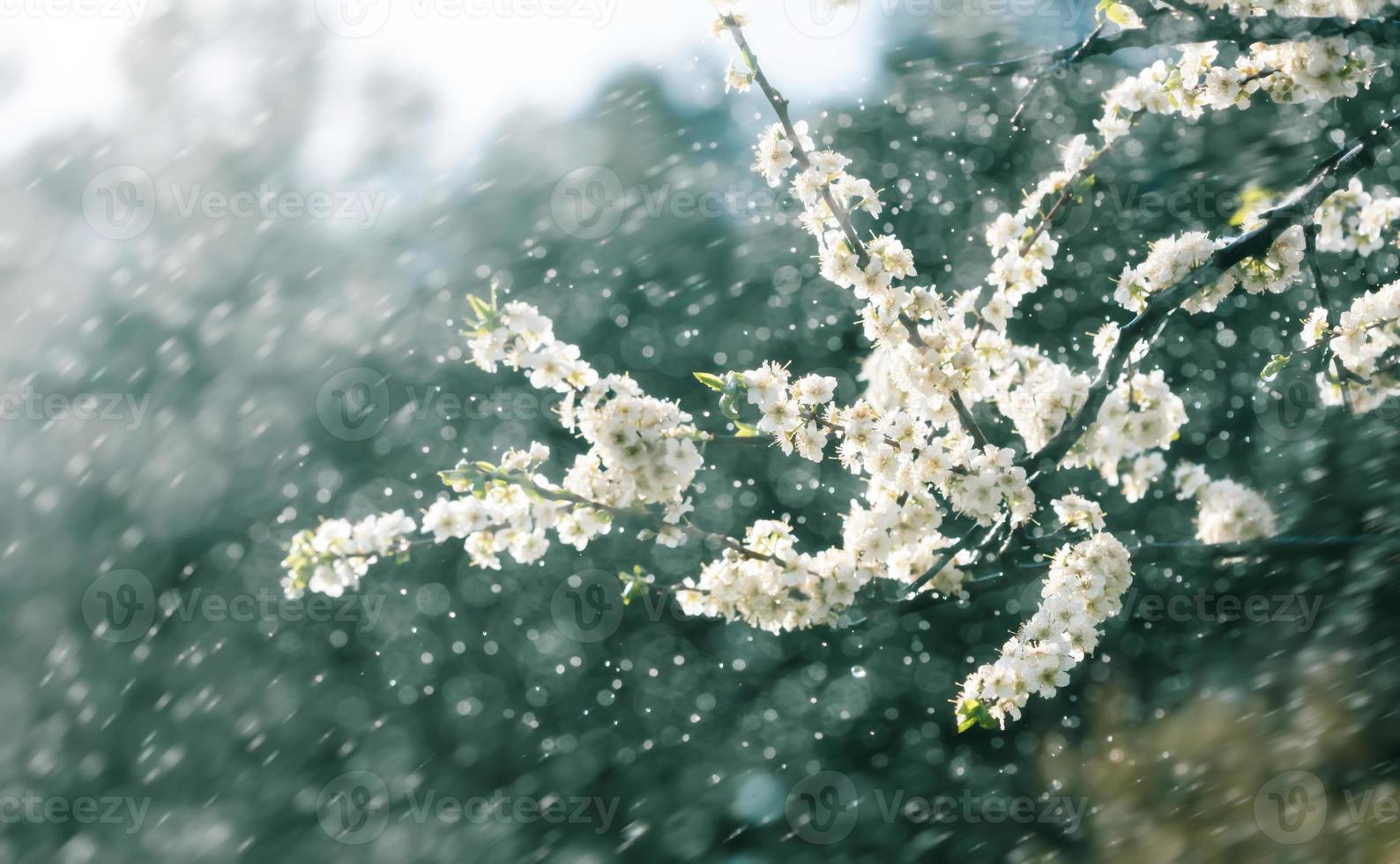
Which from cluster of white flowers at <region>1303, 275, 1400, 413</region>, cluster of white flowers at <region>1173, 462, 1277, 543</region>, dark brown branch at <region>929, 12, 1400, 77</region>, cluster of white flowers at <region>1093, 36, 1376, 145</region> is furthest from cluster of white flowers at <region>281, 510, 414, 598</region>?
cluster of white flowers at <region>1173, 462, 1277, 543</region>

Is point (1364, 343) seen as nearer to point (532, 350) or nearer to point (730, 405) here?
point (730, 405)

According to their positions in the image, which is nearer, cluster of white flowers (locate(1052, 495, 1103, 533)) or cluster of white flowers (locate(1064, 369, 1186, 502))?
cluster of white flowers (locate(1064, 369, 1186, 502))

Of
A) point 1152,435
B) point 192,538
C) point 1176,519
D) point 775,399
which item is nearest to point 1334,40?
point 1152,435

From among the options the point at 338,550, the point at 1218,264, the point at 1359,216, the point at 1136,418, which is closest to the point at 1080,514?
the point at 1136,418

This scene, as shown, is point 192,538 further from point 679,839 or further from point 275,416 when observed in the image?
point 679,839

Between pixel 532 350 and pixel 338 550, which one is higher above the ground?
pixel 532 350

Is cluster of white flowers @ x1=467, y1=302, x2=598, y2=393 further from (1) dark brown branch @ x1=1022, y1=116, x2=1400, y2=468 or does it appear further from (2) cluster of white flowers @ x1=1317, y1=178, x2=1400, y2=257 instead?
(2) cluster of white flowers @ x1=1317, y1=178, x2=1400, y2=257
